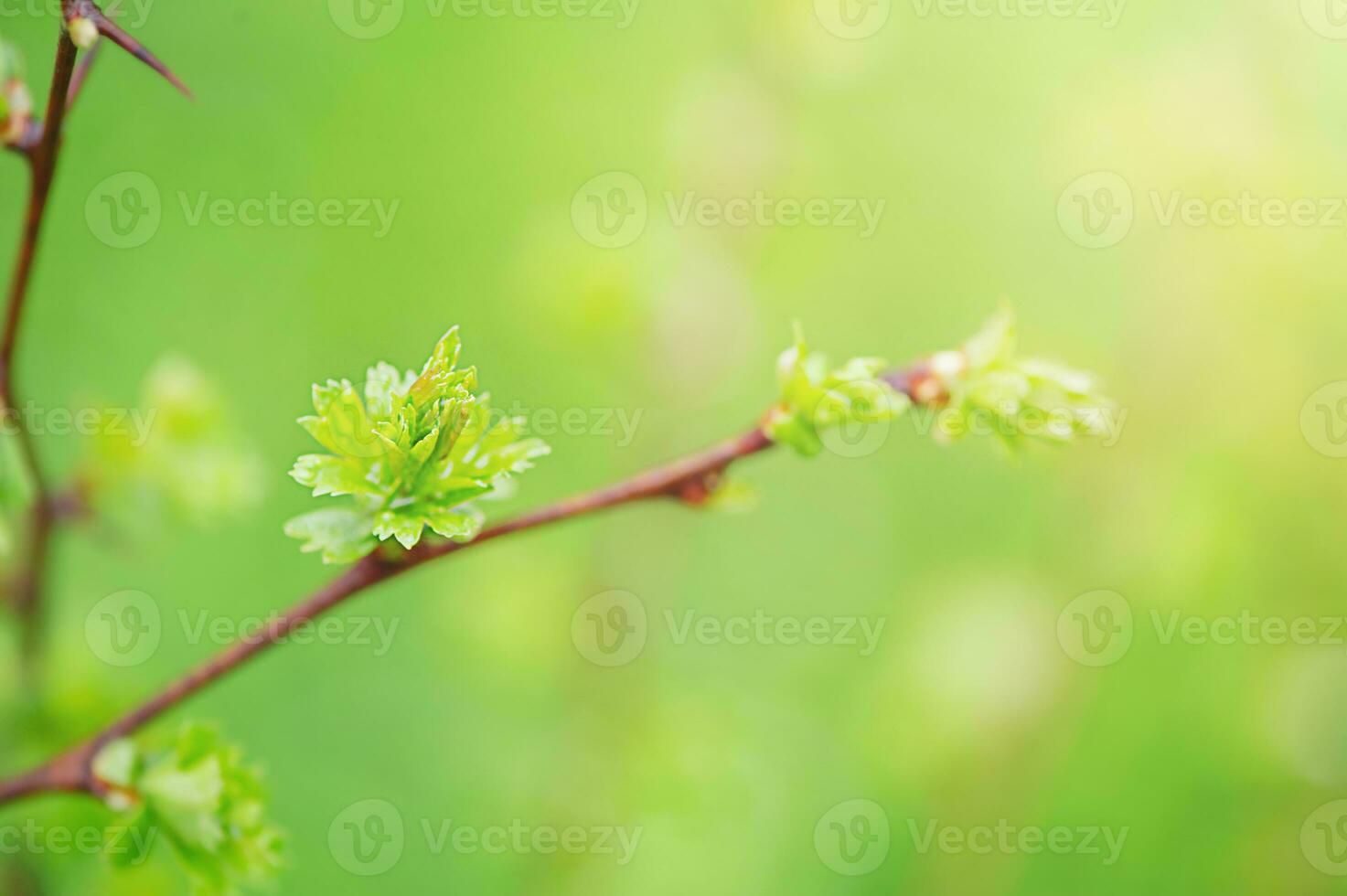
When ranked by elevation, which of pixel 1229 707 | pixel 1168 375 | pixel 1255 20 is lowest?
pixel 1229 707

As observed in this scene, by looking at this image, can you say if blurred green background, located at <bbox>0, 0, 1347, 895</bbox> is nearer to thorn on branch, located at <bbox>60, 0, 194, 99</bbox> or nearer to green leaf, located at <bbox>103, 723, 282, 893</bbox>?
green leaf, located at <bbox>103, 723, 282, 893</bbox>

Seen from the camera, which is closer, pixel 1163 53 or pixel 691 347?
pixel 691 347

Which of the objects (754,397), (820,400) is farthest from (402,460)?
(754,397)

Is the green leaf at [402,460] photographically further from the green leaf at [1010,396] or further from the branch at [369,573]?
the green leaf at [1010,396]

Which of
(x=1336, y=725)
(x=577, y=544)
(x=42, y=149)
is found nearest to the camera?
(x=42, y=149)

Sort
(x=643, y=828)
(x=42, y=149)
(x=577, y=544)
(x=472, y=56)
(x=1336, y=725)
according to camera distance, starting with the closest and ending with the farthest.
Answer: (x=42, y=149)
(x=643, y=828)
(x=1336, y=725)
(x=577, y=544)
(x=472, y=56)

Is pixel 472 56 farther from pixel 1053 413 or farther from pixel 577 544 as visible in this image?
pixel 1053 413

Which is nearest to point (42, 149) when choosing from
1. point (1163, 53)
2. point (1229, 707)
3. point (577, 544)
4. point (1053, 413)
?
point (1053, 413)
